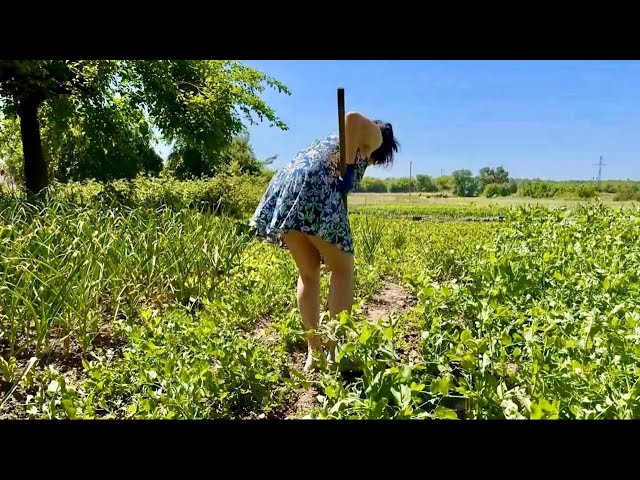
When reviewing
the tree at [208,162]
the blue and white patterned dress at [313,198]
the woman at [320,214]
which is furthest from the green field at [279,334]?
the tree at [208,162]

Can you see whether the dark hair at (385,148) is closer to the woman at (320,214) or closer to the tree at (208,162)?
the woman at (320,214)

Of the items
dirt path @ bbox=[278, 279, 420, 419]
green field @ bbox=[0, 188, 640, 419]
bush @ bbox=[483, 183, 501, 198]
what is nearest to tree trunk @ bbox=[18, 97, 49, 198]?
green field @ bbox=[0, 188, 640, 419]

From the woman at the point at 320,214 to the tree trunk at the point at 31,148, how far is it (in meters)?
6.15

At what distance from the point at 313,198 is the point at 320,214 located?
7 centimetres

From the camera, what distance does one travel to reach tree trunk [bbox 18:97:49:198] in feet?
23.9

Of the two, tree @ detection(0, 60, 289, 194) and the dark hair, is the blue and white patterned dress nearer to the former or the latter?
the dark hair

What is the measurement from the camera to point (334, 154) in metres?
2.26

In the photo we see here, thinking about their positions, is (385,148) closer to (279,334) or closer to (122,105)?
(279,334)

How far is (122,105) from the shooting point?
9.00 meters

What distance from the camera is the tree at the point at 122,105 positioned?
737 cm

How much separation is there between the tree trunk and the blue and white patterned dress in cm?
609

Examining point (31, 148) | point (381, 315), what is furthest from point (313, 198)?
point (31, 148)
